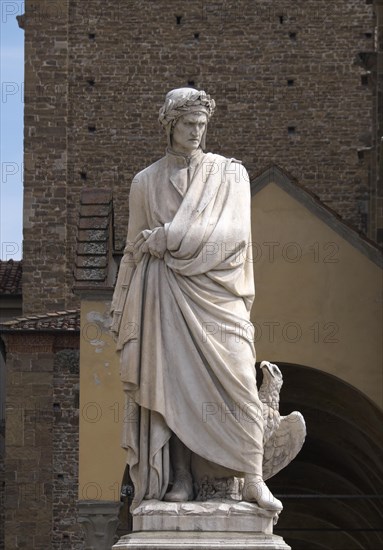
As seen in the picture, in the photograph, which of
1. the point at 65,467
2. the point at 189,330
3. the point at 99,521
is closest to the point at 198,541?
the point at 189,330

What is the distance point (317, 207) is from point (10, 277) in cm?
1731

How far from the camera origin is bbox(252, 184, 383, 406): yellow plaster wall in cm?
2277

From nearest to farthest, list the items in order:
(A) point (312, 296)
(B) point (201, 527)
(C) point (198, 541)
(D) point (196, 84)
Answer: (C) point (198, 541)
(B) point (201, 527)
(A) point (312, 296)
(D) point (196, 84)

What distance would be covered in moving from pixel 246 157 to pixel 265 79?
5.01ft

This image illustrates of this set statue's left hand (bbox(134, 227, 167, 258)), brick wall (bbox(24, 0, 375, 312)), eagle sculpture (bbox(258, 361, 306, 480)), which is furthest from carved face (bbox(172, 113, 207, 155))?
brick wall (bbox(24, 0, 375, 312))

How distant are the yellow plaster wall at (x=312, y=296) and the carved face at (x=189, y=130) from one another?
12198 millimetres

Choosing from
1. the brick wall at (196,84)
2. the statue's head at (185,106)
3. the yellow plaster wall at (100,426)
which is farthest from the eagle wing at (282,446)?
the brick wall at (196,84)

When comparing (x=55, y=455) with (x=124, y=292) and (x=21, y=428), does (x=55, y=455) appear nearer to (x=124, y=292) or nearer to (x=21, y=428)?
(x=21, y=428)

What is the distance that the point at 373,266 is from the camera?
2289 cm

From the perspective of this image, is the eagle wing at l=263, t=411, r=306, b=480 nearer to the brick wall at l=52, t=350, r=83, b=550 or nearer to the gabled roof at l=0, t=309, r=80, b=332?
the brick wall at l=52, t=350, r=83, b=550

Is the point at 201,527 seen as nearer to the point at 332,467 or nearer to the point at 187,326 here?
the point at 187,326

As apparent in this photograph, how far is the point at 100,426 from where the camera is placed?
22.0 metres

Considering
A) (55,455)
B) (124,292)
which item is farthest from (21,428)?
(124,292)

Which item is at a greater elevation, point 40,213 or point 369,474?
point 40,213
